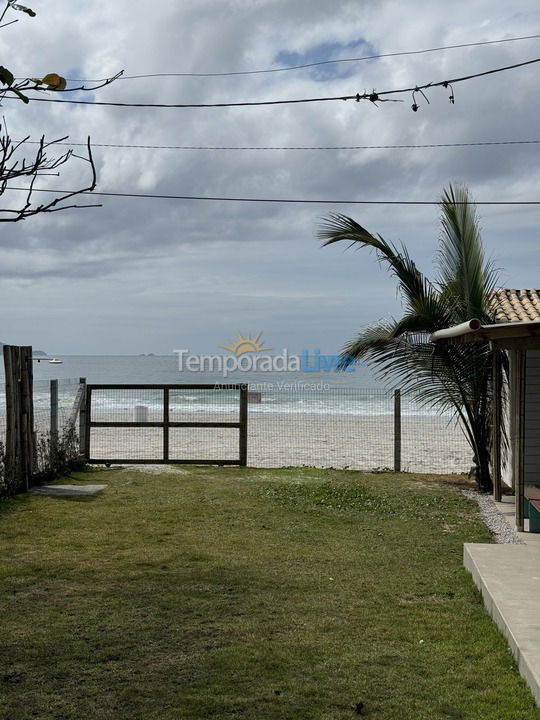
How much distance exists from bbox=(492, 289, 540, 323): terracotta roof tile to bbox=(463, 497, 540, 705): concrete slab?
4566 mm

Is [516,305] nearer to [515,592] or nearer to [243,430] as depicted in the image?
[243,430]

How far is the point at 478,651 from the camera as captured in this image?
4484 mm

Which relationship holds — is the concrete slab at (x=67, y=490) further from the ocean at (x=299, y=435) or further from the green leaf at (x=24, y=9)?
the green leaf at (x=24, y=9)

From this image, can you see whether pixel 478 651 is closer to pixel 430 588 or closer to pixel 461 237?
pixel 430 588

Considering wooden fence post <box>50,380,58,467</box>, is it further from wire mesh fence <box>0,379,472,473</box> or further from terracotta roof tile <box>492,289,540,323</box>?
terracotta roof tile <box>492,289,540,323</box>

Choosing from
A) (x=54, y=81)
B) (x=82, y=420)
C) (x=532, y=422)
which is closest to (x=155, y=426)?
(x=82, y=420)

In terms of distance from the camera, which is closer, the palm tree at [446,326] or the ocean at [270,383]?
the palm tree at [446,326]

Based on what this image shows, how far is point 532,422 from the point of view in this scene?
1020 cm

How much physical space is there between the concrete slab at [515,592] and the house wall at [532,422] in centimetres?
295

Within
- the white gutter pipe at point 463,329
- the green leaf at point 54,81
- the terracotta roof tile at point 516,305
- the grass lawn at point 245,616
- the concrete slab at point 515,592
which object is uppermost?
the green leaf at point 54,81

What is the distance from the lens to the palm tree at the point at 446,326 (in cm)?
1146

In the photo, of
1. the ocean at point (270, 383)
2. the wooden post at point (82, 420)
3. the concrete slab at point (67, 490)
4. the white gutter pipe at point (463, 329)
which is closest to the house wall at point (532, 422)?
the white gutter pipe at point (463, 329)

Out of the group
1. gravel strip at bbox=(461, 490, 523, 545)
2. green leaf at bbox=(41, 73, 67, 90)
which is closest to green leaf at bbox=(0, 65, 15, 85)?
green leaf at bbox=(41, 73, 67, 90)

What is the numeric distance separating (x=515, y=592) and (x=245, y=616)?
72.3 inches
